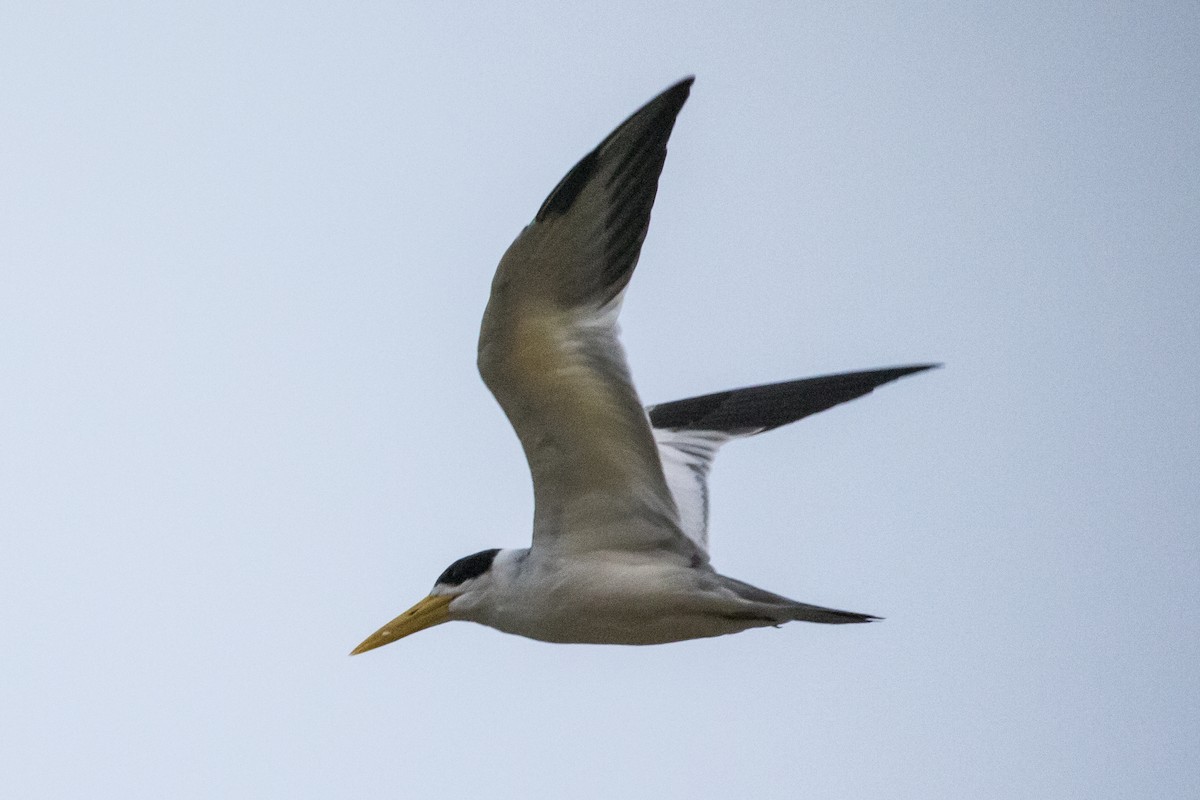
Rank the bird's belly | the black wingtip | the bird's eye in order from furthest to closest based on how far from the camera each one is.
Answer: the bird's eye
the bird's belly
the black wingtip

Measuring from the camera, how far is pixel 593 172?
8.07 meters

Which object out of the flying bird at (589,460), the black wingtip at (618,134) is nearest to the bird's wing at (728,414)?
the flying bird at (589,460)

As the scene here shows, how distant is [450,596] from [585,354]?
1.83 meters

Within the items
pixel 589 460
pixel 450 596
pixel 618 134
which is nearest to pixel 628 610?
pixel 589 460

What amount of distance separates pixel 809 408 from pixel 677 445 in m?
0.94

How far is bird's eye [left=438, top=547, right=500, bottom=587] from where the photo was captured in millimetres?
9344

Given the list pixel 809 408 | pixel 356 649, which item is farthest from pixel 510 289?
pixel 809 408

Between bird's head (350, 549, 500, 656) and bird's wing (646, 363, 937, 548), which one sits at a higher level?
bird's wing (646, 363, 937, 548)

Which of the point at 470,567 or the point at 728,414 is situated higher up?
the point at 728,414

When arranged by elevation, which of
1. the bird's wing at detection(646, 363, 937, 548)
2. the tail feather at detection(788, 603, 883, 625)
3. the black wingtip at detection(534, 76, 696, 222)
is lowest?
the tail feather at detection(788, 603, 883, 625)

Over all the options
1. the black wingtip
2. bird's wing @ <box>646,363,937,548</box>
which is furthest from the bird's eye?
the black wingtip

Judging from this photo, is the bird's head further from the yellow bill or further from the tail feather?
the tail feather

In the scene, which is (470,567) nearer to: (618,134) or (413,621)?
(413,621)

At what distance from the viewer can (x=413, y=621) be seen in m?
9.72
